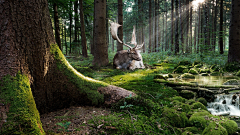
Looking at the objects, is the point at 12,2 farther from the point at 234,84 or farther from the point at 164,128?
the point at 234,84

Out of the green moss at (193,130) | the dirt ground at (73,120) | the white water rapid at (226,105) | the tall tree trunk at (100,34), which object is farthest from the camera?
the tall tree trunk at (100,34)

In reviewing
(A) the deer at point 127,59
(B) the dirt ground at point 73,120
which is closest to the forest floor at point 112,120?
(B) the dirt ground at point 73,120

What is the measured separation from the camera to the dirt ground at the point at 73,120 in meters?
2.28

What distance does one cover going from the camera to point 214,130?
270 centimetres

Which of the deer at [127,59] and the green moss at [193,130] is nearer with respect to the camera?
the green moss at [193,130]

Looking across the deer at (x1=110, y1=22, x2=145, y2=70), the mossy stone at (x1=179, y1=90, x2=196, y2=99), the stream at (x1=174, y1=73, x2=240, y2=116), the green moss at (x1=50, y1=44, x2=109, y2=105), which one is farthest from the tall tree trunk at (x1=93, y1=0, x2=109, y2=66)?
the stream at (x1=174, y1=73, x2=240, y2=116)

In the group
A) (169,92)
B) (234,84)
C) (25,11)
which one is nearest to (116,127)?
(25,11)

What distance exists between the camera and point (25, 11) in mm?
2350

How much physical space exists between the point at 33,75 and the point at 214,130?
10.4ft

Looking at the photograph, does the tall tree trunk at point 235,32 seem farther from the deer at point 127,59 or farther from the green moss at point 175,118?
the green moss at point 175,118

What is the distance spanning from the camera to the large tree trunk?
1.95 metres

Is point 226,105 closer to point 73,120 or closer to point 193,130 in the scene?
point 193,130

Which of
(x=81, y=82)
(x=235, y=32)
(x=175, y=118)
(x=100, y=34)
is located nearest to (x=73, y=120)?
(x=81, y=82)

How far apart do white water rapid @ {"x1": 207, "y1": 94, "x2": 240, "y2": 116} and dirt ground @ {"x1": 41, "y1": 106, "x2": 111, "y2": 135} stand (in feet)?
9.96
